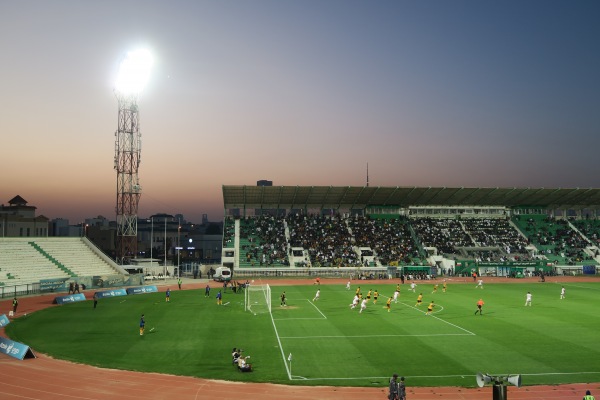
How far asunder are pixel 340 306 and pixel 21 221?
289 feet

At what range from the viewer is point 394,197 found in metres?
89.0

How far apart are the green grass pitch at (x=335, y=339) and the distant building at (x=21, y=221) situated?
6688cm

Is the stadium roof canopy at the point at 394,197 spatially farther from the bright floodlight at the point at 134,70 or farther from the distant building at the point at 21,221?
the distant building at the point at 21,221

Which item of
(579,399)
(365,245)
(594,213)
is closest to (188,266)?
(365,245)

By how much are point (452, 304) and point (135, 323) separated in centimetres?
2816

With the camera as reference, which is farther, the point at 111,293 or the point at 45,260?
the point at 45,260

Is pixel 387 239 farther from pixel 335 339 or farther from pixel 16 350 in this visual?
pixel 16 350

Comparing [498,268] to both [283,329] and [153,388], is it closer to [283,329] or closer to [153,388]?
[283,329]

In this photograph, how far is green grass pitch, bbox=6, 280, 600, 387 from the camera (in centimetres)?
2362

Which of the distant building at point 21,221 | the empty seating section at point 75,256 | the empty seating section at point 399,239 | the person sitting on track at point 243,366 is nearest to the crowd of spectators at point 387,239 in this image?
the empty seating section at point 399,239

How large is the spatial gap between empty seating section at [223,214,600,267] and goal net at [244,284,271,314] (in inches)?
1210

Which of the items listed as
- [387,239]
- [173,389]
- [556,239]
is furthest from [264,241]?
[173,389]

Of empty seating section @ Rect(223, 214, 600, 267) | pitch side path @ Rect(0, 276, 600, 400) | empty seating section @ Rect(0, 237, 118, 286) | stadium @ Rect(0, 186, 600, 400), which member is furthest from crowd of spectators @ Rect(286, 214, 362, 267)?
pitch side path @ Rect(0, 276, 600, 400)

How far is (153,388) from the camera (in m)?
21.1
